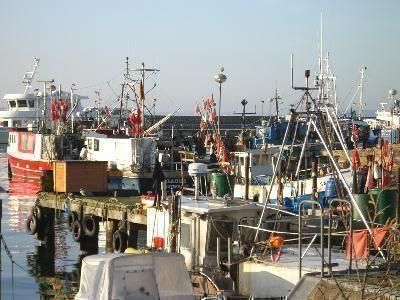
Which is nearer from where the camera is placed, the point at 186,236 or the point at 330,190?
the point at 186,236

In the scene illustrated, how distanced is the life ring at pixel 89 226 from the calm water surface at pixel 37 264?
45.1 inches

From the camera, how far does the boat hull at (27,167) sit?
62.5m

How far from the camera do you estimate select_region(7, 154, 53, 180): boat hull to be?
2462 inches

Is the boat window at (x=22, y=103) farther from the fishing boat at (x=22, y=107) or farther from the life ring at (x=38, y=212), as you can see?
the life ring at (x=38, y=212)

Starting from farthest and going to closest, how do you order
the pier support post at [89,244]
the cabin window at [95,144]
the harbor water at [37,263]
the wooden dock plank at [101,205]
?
the cabin window at [95,144] < the pier support post at [89,244] < the wooden dock plank at [101,205] < the harbor water at [37,263]

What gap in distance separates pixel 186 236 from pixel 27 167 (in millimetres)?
46513

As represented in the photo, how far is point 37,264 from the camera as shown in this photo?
31.2m

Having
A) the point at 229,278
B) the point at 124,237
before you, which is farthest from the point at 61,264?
the point at 229,278

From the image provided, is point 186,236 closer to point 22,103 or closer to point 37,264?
point 37,264

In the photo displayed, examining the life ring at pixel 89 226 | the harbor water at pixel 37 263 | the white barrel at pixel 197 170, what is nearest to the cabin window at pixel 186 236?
the white barrel at pixel 197 170

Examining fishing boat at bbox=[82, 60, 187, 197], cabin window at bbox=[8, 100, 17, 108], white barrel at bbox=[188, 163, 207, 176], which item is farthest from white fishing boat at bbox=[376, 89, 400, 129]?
white barrel at bbox=[188, 163, 207, 176]

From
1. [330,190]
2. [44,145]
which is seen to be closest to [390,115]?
[44,145]

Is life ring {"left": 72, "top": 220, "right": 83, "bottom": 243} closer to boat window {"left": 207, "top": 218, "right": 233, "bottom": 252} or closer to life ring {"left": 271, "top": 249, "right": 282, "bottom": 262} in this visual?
boat window {"left": 207, "top": 218, "right": 233, "bottom": 252}

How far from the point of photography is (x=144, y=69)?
173 feet
